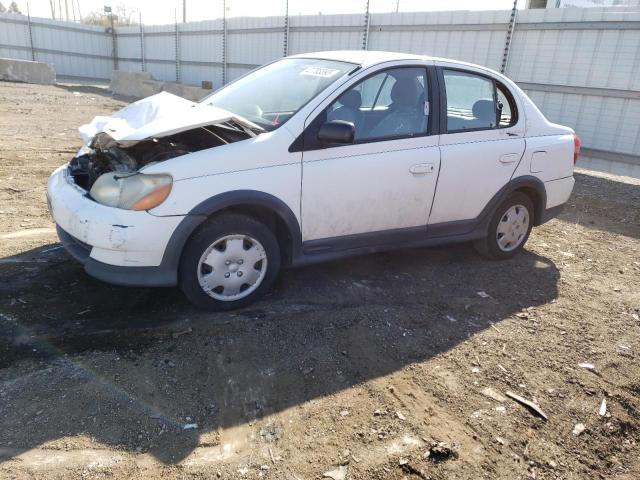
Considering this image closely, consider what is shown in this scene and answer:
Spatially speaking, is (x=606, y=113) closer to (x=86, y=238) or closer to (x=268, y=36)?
(x=86, y=238)

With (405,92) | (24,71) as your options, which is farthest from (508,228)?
(24,71)

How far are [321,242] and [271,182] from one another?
659 mm

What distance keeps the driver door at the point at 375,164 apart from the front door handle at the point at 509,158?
0.82 meters

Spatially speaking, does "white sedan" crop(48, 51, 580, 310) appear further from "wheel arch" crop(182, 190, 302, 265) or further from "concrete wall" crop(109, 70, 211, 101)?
"concrete wall" crop(109, 70, 211, 101)

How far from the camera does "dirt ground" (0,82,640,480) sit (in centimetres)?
245

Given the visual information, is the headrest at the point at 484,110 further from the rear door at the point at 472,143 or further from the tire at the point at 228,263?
the tire at the point at 228,263

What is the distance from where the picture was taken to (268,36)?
15.7 metres

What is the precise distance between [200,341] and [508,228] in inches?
129

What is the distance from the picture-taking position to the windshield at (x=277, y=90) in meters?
3.89

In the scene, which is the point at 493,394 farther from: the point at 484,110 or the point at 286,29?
the point at 286,29

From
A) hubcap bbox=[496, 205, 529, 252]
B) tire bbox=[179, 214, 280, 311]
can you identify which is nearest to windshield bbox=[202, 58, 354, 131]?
tire bbox=[179, 214, 280, 311]

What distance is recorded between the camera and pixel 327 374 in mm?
3098

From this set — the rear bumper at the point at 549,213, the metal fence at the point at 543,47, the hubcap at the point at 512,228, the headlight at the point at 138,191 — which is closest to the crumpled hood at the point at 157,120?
the headlight at the point at 138,191

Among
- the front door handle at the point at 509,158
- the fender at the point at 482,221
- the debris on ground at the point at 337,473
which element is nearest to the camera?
the debris on ground at the point at 337,473
